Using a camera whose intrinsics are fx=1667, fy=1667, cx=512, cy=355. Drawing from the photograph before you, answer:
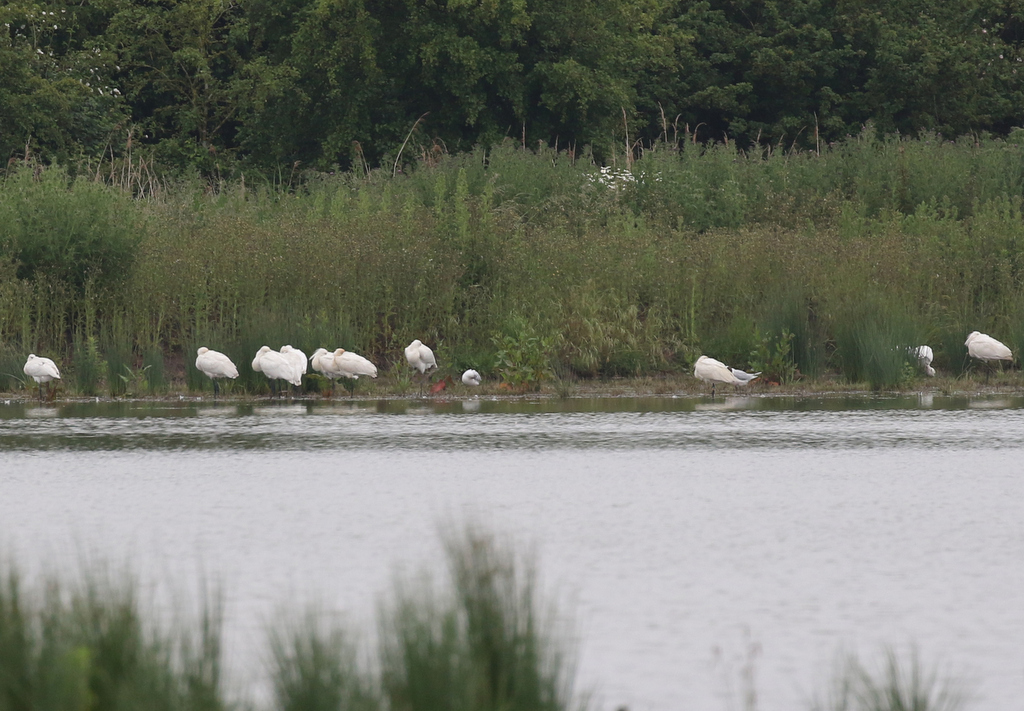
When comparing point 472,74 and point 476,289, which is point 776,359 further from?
point 472,74

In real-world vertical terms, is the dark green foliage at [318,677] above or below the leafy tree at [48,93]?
below

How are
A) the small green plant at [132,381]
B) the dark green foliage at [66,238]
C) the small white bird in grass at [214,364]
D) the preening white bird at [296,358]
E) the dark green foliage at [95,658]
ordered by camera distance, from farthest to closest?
Answer: the dark green foliage at [66,238] < the small green plant at [132,381] < the preening white bird at [296,358] < the small white bird in grass at [214,364] < the dark green foliage at [95,658]

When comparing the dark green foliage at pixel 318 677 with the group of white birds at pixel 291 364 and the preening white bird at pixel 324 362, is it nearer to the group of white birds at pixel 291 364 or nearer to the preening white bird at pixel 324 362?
the group of white birds at pixel 291 364

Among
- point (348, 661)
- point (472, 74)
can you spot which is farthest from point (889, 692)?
point (472, 74)

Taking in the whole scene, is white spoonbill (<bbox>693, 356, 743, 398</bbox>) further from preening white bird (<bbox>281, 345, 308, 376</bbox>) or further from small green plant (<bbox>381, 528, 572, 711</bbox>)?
small green plant (<bbox>381, 528, 572, 711</bbox>)

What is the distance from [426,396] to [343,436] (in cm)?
409

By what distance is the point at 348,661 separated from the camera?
5.29 meters

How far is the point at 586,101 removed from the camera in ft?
110

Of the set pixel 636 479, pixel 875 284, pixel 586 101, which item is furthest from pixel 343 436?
pixel 586 101

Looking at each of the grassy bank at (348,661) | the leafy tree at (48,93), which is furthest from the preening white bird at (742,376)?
the leafy tree at (48,93)

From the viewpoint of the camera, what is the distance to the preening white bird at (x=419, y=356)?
18.7m

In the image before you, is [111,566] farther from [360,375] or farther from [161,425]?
[360,375]

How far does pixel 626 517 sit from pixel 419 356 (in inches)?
345

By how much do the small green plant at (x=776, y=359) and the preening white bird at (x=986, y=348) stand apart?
2052 mm
